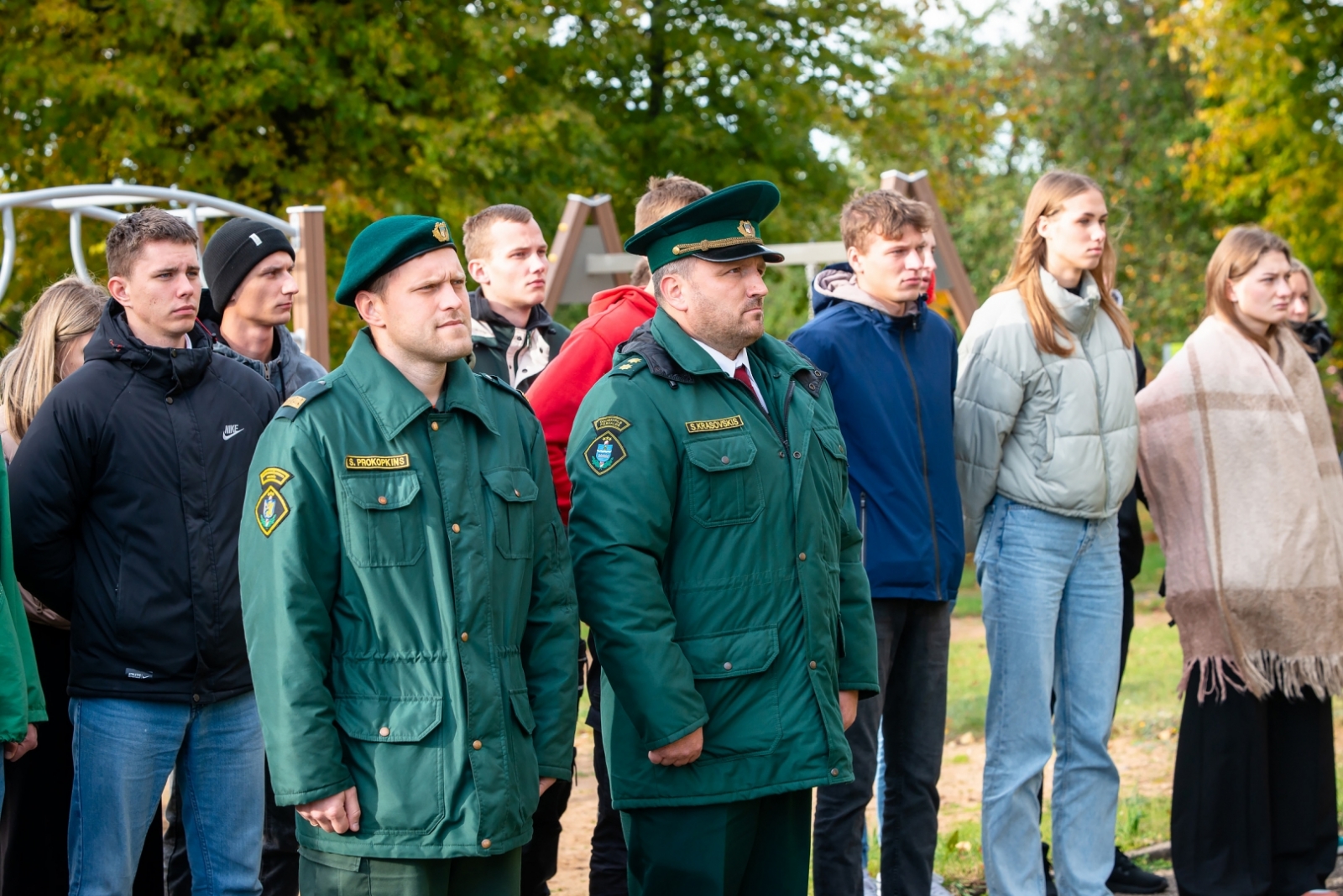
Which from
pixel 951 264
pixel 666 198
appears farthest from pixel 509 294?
pixel 951 264

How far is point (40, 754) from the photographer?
3947 mm

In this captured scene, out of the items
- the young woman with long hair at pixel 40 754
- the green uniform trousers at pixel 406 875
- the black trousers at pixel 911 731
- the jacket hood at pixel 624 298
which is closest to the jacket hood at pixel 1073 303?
the black trousers at pixel 911 731

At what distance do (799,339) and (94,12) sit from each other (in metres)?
10.6

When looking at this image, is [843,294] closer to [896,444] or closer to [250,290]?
[896,444]

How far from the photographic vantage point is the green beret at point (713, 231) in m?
3.49

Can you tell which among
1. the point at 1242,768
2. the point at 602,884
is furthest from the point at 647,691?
the point at 1242,768

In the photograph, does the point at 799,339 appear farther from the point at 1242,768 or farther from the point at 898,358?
the point at 1242,768

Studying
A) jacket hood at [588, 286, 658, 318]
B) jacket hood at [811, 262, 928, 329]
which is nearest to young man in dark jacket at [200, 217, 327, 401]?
jacket hood at [588, 286, 658, 318]

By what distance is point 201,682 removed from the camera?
144 inches

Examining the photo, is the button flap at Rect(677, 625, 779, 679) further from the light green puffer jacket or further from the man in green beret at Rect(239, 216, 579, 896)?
the light green puffer jacket

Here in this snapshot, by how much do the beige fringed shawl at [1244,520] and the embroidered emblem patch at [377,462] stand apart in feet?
10.8

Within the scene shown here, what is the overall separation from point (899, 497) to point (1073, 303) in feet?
3.21

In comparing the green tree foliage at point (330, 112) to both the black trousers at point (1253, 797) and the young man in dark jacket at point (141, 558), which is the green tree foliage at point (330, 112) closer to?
the young man in dark jacket at point (141, 558)

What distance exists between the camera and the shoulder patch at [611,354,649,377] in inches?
136
